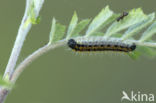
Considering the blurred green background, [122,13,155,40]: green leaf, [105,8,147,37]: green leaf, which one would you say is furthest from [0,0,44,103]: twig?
the blurred green background

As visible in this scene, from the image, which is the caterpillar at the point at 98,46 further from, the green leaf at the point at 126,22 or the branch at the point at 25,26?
the branch at the point at 25,26

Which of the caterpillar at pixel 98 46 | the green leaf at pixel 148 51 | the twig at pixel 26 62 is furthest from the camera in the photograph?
the caterpillar at pixel 98 46

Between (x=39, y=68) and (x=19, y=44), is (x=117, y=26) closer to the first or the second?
(x=19, y=44)

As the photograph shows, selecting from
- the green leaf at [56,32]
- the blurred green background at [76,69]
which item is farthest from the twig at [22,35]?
the blurred green background at [76,69]

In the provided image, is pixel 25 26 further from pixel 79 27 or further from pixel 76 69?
pixel 76 69

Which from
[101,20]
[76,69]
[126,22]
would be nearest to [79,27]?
[101,20]

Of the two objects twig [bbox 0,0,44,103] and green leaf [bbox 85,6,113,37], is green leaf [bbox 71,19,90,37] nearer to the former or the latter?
green leaf [bbox 85,6,113,37]
